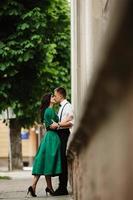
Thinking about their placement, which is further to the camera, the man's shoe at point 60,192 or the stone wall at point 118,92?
the man's shoe at point 60,192

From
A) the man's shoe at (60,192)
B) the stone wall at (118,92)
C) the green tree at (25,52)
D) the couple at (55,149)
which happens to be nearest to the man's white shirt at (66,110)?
the couple at (55,149)

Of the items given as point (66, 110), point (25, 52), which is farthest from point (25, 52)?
point (66, 110)

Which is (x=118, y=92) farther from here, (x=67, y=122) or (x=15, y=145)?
(x=15, y=145)

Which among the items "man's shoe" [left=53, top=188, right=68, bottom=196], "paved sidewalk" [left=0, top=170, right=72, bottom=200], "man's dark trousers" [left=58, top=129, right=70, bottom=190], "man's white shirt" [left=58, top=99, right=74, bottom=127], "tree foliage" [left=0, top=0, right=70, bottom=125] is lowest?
"paved sidewalk" [left=0, top=170, right=72, bottom=200]

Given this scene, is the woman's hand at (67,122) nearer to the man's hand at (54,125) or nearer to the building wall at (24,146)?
the man's hand at (54,125)

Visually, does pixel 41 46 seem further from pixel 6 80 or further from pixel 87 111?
pixel 87 111

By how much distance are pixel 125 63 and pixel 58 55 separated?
26.9 metres

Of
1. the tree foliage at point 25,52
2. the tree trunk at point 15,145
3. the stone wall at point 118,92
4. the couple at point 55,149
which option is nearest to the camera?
the stone wall at point 118,92

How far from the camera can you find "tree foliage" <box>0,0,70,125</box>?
2081cm

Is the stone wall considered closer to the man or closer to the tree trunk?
the man

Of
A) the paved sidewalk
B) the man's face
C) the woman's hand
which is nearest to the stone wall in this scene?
the paved sidewalk

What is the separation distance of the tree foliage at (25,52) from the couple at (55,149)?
11120 mm

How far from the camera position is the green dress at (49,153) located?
936 cm

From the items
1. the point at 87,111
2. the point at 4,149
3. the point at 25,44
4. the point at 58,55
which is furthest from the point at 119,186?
the point at 4,149
